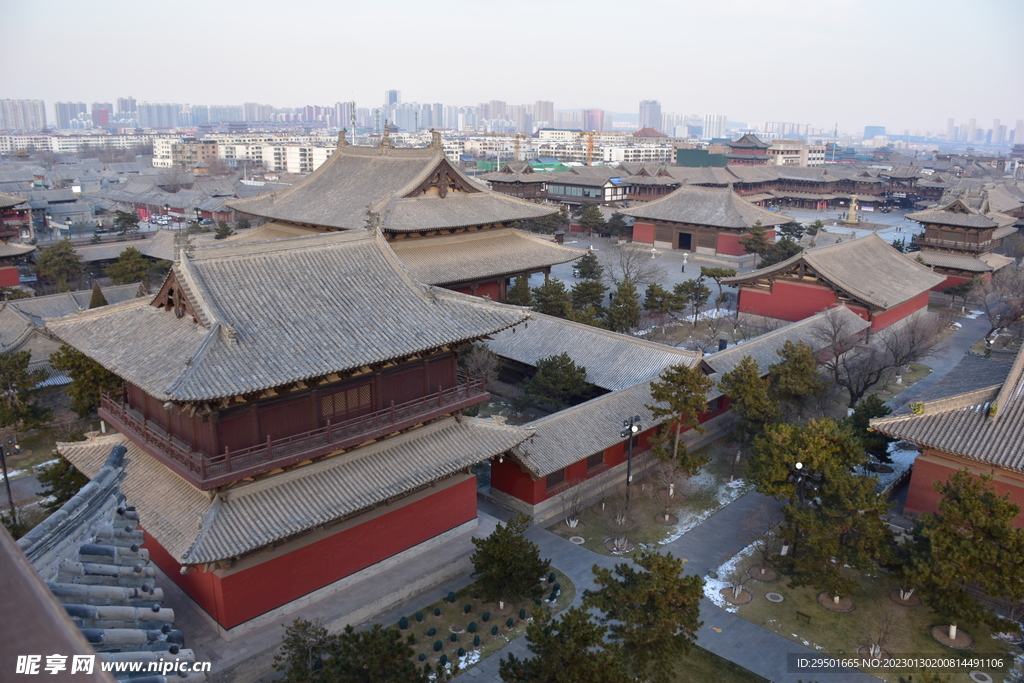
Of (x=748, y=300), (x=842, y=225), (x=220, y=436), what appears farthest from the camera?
(x=842, y=225)

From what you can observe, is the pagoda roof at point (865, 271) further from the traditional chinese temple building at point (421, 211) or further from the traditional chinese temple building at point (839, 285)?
the traditional chinese temple building at point (421, 211)

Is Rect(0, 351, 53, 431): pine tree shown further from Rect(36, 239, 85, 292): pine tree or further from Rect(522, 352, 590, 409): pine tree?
Rect(36, 239, 85, 292): pine tree

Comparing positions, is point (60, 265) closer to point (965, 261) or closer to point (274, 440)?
point (274, 440)

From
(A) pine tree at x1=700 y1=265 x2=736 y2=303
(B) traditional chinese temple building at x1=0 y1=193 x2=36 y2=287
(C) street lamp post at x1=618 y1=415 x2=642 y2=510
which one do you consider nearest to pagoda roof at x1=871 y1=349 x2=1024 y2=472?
(C) street lamp post at x1=618 y1=415 x2=642 y2=510

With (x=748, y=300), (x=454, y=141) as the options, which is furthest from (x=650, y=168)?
(x=454, y=141)

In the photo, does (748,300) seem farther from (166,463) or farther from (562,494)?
(166,463)

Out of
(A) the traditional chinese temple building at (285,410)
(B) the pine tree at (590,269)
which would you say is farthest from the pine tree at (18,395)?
(B) the pine tree at (590,269)

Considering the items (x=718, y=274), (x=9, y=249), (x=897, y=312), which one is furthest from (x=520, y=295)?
(x=9, y=249)
